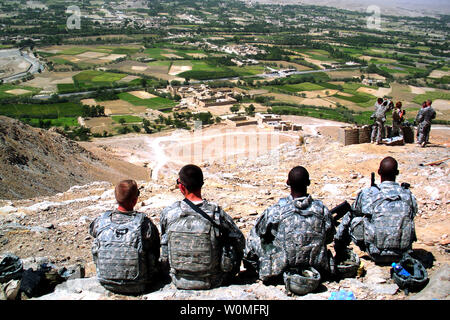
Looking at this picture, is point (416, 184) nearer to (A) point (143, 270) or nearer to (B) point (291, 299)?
(B) point (291, 299)

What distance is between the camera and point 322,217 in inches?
217

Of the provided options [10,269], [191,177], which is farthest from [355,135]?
[10,269]

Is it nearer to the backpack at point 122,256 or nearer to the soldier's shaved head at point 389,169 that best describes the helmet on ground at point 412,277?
the soldier's shaved head at point 389,169

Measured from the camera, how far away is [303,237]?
5.40 m

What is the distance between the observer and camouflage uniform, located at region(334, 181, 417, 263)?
591 cm

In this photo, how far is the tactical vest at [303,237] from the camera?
5.41 meters

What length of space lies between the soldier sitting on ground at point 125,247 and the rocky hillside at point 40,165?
935 centimetres

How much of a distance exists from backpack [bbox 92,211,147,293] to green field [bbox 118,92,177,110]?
52.5 metres

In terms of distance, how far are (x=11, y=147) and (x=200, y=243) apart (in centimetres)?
1340

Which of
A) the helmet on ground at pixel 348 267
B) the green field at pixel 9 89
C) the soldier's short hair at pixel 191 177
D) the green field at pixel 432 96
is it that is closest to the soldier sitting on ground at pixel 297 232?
the helmet on ground at pixel 348 267

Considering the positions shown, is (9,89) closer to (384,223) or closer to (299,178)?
(299,178)

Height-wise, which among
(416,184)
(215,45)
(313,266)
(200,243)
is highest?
(215,45)

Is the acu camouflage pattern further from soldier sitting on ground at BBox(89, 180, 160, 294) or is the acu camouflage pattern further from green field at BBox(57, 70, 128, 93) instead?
green field at BBox(57, 70, 128, 93)
